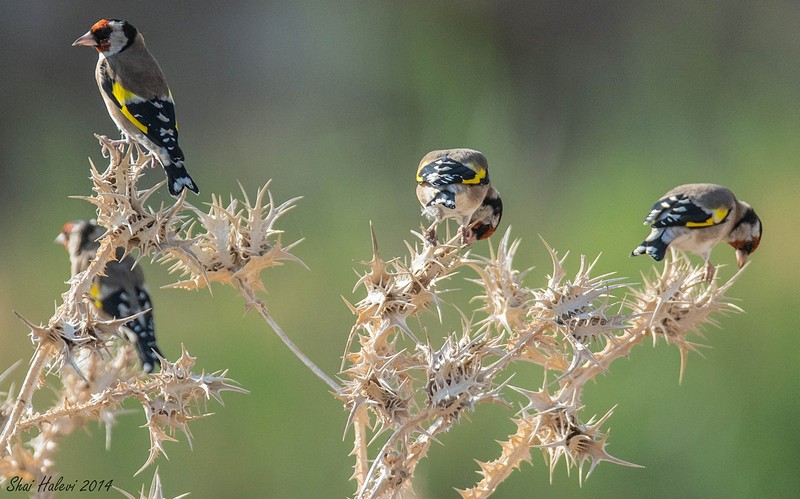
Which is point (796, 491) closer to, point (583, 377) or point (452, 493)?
point (452, 493)

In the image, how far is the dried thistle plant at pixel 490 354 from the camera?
1117 millimetres

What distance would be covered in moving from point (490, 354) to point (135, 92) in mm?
1170

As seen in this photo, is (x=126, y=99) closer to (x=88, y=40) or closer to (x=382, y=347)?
(x=88, y=40)

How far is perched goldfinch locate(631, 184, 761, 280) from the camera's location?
210 centimetres

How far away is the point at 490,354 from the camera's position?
1159 millimetres

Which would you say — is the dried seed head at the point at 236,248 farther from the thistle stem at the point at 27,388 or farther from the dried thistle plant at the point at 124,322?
the thistle stem at the point at 27,388

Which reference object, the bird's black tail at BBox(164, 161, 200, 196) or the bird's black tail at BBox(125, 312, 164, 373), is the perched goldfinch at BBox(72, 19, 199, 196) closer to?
the bird's black tail at BBox(164, 161, 200, 196)

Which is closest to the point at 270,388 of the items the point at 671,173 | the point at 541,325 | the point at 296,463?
the point at 296,463

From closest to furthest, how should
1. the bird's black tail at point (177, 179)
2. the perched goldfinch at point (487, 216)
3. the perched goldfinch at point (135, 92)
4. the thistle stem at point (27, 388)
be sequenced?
the thistle stem at point (27, 388) → the bird's black tail at point (177, 179) → the perched goldfinch at point (135, 92) → the perched goldfinch at point (487, 216)

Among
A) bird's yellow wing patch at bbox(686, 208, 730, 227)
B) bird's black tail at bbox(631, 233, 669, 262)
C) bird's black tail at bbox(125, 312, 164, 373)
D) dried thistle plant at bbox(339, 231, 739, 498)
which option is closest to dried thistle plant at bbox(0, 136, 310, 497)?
dried thistle plant at bbox(339, 231, 739, 498)

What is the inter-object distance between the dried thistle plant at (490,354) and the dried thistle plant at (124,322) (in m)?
0.17

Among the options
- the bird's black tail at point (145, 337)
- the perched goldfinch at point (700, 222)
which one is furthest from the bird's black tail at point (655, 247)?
the bird's black tail at point (145, 337)

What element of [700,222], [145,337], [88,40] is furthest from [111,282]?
[700,222]

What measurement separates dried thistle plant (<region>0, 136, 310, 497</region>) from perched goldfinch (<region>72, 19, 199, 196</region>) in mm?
486
